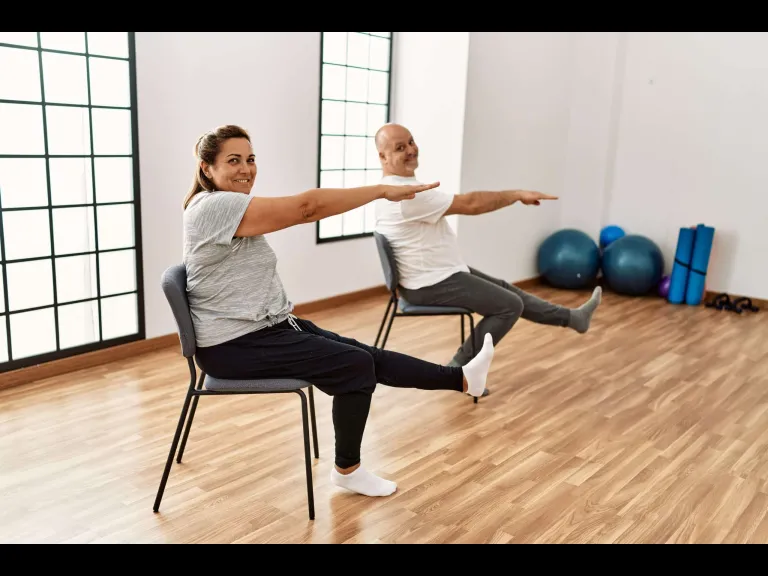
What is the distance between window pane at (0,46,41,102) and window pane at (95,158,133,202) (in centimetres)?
44

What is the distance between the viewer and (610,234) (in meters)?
6.20

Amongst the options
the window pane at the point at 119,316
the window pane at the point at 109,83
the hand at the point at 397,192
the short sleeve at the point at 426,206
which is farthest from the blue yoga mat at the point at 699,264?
the window pane at the point at 109,83

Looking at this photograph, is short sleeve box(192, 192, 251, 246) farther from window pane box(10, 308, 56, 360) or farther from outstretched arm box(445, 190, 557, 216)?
window pane box(10, 308, 56, 360)

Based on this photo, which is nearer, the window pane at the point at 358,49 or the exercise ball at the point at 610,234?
the window pane at the point at 358,49

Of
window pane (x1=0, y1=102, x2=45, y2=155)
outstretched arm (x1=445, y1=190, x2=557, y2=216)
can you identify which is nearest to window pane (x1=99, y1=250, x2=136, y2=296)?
window pane (x1=0, y1=102, x2=45, y2=155)

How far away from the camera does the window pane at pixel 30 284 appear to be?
3480 millimetres

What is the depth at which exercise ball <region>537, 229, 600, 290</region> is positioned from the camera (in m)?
5.91

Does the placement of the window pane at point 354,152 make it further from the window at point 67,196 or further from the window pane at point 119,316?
the window pane at point 119,316

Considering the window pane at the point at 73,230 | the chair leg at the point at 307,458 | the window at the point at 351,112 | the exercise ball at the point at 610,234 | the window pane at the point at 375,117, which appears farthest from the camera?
the exercise ball at the point at 610,234

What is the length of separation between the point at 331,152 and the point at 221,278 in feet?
10.0

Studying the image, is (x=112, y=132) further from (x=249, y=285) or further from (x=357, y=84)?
(x=357, y=84)

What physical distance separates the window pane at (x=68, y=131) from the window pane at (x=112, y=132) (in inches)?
1.8
